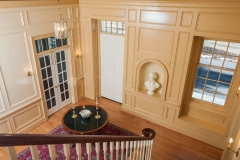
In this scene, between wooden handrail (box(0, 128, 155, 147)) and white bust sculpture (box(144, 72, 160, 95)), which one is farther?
white bust sculpture (box(144, 72, 160, 95))

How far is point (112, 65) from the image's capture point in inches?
232

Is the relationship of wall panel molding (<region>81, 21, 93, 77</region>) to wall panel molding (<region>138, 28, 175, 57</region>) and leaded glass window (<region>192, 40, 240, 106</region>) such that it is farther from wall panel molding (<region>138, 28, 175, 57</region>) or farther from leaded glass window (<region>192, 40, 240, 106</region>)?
leaded glass window (<region>192, 40, 240, 106</region>)

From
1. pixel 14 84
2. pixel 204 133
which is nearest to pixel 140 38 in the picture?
pixel 204 133

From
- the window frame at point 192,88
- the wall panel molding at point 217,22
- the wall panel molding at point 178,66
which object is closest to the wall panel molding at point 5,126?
the wall panel molding at point 178,66

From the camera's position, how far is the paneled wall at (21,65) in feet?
12.7

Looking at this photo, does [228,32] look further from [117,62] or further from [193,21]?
[117,62]

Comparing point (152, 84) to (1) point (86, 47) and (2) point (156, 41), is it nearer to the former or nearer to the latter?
(2) point (156, 41)

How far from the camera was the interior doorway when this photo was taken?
5508 mm

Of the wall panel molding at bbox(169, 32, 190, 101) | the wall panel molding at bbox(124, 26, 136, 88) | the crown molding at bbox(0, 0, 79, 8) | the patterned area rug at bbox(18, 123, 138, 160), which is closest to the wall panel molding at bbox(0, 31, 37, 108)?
the crown molding at bbox(0, 0, 79, 8)

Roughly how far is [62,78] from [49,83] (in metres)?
0.50

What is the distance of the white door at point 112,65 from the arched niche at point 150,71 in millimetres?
826

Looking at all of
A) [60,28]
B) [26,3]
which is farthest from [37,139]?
[26,3]

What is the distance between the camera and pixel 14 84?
164 inches

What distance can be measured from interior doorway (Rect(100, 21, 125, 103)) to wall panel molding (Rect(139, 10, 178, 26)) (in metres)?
1.07
